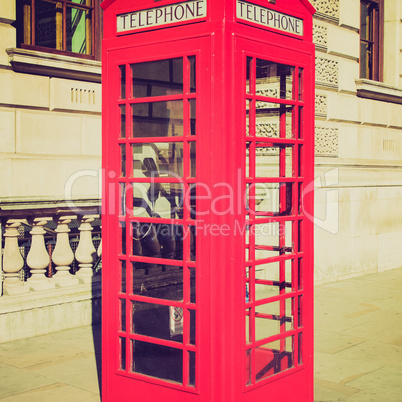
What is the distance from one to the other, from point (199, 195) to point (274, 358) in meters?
1.29

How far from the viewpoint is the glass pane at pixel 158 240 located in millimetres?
3424

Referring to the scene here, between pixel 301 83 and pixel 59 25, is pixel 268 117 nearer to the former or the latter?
pixel 301 83

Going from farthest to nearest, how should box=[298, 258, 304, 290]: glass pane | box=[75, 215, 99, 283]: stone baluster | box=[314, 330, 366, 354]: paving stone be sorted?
box=[75, 215, 99, 283]: stone baluster, box=[314, 330, 366, 354]: paving stone, box=[298, 258, 304, 290]: glass pane

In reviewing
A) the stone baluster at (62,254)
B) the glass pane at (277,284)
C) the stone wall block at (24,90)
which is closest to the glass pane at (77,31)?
the stone wall block at (24,90)

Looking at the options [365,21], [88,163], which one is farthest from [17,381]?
[365,21]

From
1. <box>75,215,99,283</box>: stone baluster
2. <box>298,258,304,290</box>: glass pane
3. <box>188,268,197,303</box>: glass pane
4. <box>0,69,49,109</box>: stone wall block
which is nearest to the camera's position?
<box>188,268,197,303</box>: glass pane

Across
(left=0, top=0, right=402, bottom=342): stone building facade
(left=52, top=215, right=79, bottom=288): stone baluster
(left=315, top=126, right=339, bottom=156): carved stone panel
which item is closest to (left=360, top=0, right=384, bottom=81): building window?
(left=0, top=0, right=402, bottom=342): stone building facade

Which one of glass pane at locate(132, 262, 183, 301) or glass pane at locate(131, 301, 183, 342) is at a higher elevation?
glass pane at locate(132, 262, 183, 301)

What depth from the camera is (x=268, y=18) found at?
3309 millimetres

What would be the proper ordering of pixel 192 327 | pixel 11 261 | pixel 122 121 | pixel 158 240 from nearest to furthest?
pixel 192 327 < pixel 122 121 < pixel 158 240 < pixel 11 261

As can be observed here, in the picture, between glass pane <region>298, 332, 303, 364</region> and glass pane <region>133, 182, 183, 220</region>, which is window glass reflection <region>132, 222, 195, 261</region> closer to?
glass pane <region>133, 182, 183, 220</region>

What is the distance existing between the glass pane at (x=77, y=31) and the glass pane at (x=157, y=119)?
170 inches

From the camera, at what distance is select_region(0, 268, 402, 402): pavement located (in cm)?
417

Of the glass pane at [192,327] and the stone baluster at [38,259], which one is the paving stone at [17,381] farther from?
the glass pane at [192,327]
